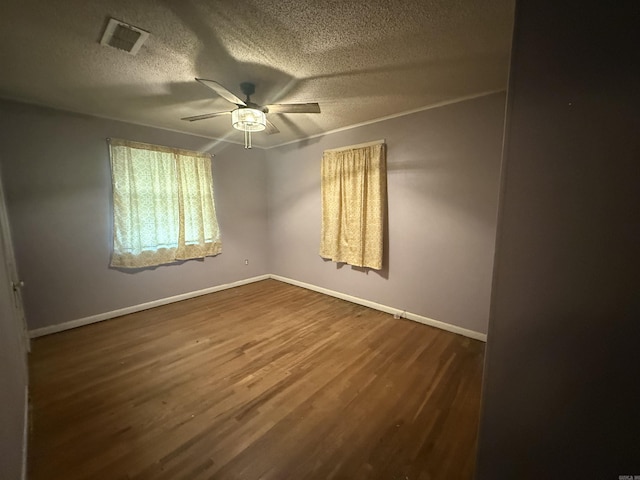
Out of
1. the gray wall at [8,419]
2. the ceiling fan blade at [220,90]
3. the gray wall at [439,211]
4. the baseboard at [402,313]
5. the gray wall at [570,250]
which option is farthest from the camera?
the baseboard at [402,313]

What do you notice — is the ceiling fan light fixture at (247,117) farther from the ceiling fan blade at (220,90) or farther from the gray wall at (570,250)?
the gray wall at (570,250)

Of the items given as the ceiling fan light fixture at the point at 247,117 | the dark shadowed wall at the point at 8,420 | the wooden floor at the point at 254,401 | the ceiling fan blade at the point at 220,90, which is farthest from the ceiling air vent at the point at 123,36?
the wooden floor at the point at 254,401

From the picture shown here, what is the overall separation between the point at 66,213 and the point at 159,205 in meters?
0.89

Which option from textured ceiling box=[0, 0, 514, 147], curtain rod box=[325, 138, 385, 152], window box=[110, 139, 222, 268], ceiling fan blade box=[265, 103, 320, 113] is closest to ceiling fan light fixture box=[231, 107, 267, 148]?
ceiling fan blade box=[265, 103, 320, 113]

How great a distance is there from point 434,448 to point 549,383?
1.12 meters

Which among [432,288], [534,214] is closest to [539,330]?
[534,214]

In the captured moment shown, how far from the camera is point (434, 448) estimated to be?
1378mm

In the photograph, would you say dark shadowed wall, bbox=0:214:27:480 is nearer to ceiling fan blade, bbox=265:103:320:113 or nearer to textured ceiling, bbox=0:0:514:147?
textured ceiling, bbox=0:0:514:147

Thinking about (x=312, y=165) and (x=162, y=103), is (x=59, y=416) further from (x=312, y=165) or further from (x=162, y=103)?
(x=312, y=165)

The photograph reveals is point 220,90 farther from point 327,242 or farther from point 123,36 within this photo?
point 327,242

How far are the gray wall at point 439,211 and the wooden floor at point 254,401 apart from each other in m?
0.40

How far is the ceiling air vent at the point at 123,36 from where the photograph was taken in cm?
143

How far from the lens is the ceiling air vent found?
1428mm

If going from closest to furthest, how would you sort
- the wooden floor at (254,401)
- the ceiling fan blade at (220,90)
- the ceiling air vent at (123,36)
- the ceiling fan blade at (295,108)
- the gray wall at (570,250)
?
the gray wall at (570,250) → the wooden floor at (254,401) → the ceiling air vent at (123,36) → the ceiling fan blade at (220,90) → the ceiling fan blade at (295,108)
